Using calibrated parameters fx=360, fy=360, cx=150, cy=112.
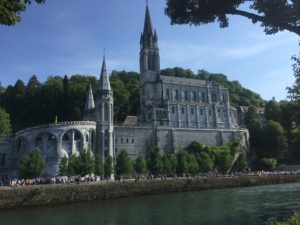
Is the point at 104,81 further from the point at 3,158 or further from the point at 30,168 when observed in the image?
the point at 30,168

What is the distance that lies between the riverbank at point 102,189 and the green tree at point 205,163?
7.68 meters

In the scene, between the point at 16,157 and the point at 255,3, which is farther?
the point at 16,157

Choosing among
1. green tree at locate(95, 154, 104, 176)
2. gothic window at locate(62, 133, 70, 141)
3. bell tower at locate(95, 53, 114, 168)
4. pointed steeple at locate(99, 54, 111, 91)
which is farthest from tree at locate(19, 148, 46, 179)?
pointed steeple at locate(99, 54, 111, 91)

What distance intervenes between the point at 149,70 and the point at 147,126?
1723cm

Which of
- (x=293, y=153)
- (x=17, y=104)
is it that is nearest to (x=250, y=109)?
(x=293, y=153)

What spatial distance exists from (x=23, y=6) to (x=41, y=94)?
3150 inches

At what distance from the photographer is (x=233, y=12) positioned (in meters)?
15.5

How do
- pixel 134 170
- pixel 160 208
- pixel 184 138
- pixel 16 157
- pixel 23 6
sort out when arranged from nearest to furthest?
pixel 23 6
pixel 160 208
pixel 134 170
pixel 16 157
pixel 184 138

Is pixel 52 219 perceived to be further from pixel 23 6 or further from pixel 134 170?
pixel 134 170

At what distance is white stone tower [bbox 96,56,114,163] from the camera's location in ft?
201

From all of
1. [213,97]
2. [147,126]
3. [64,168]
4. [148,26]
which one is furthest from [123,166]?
[148,26]

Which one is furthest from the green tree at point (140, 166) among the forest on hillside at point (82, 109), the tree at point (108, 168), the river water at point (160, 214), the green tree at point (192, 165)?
the forest on hillside at point (82, 109)

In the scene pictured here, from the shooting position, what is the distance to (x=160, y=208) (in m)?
32.0

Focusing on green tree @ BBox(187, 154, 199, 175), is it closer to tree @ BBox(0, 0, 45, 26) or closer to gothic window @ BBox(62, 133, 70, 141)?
gothic window @ BBox(62, 133, 70, 141)
